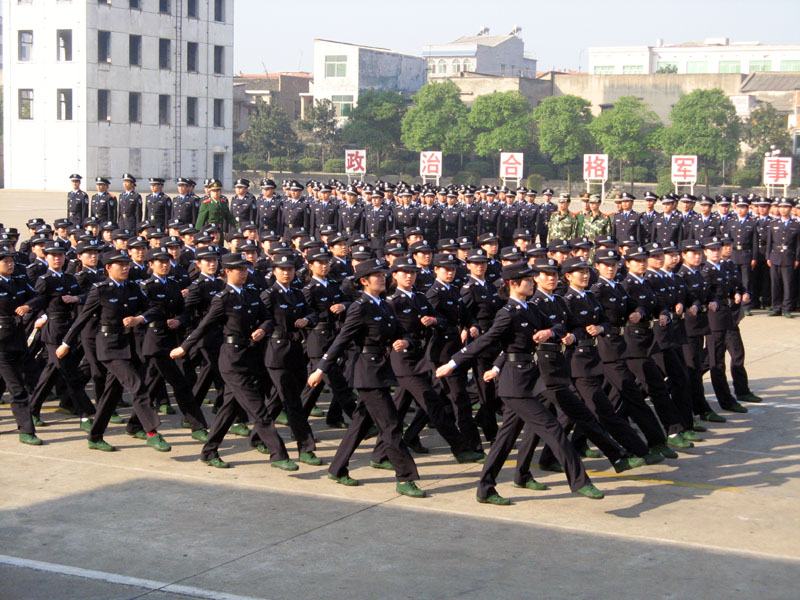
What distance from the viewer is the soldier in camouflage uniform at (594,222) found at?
20.9m

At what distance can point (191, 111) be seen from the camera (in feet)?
203

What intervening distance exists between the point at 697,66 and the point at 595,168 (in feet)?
326

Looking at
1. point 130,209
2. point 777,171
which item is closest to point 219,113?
point 130,209

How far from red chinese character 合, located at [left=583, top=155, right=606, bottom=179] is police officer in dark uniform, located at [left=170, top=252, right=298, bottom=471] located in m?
20.5

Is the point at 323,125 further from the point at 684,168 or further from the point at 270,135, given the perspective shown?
the point at 684,168

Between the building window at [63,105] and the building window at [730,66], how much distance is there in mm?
84443

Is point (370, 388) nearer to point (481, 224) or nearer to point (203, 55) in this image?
point (481, 224)

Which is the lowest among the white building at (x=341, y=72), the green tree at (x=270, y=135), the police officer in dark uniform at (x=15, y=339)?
the police officer in dark uniform at (x=15, y=339)

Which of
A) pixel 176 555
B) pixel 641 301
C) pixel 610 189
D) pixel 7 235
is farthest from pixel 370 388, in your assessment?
pixel 610 189

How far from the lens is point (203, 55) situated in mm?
61375

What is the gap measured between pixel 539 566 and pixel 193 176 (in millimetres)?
57511

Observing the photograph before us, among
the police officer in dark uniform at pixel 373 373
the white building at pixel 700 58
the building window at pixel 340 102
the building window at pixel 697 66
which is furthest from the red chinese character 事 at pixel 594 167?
the building window at pixel 697 66

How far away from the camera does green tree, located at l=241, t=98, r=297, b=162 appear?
7131 cm

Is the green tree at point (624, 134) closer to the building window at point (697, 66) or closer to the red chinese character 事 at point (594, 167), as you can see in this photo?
the red chinese character 事 at point (594, 167)
